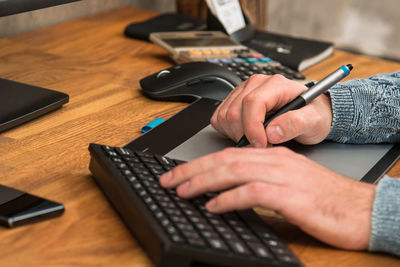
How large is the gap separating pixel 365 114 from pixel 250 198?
36 cm

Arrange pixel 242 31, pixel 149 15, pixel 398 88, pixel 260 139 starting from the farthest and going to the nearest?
1. pixel 149 15
2. pixel 242 31
3. pixel 398 88
4. pixel 260 139

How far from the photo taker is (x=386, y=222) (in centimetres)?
61

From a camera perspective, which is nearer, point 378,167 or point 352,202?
point 352,202

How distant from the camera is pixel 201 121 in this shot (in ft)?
2.95

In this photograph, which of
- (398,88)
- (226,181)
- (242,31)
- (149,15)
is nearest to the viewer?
(226,181)

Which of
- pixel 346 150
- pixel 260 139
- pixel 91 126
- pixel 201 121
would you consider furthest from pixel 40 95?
pixel 346 150

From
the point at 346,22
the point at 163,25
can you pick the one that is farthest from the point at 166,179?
the point at 346,22

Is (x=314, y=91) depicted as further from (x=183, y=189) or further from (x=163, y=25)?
(x=163, y=25)

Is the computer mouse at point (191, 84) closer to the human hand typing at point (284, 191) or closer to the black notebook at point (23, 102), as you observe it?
the black notebook at point (23, 102)

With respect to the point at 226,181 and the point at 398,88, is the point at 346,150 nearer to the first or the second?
the point at 398,88

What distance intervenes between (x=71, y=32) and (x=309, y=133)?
80 cm

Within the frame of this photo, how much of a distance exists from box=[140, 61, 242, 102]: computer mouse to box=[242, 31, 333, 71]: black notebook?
0.78 feet

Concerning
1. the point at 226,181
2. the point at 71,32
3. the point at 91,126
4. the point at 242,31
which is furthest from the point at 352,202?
the point at 71,32

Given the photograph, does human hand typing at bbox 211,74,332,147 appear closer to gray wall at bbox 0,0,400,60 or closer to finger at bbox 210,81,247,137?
finger at bbox 210,81,247,137
